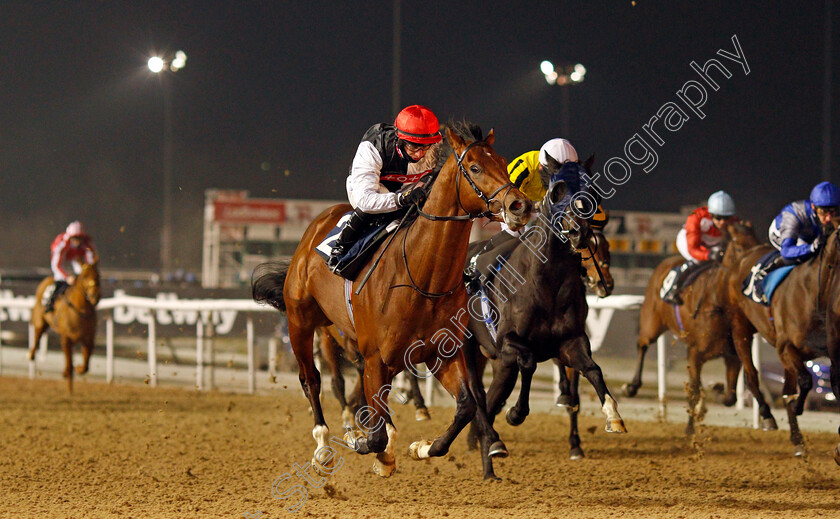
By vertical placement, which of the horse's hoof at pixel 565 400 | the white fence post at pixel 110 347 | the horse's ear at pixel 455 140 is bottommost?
the white fence post at pixel 110 347

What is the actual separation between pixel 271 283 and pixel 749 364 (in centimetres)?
387

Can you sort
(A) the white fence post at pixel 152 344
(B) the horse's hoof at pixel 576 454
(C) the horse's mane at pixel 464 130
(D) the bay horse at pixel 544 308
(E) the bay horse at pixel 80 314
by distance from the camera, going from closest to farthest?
(C) the horse's mane at pixel 464 130 < (D) the bay horse at pixel 544 308 < (B) the horse's hoof at pixel 576 454 < (E) the bay horse at pixel 80 314 < (A) the white fence post at pixel 152 344

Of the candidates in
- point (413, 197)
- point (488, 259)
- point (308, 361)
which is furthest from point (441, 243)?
point (308, 361)

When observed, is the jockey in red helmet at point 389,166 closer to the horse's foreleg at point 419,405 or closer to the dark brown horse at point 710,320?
the horse's foreleg at point 419,405

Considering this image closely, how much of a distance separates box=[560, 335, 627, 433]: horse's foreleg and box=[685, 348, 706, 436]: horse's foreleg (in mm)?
2502

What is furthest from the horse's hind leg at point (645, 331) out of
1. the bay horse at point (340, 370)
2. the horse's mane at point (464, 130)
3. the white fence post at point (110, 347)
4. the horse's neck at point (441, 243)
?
the white fence post at point (110, 347)

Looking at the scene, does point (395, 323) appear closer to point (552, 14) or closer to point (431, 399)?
point (431, 399)

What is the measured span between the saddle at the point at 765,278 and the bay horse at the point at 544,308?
7.06 feet

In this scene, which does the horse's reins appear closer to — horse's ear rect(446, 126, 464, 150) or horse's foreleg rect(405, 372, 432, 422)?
horse's ear rect(446, 126, 464, 150)

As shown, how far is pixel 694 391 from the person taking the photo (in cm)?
667

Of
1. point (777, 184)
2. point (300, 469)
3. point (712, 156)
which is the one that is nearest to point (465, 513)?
point (300, 469)

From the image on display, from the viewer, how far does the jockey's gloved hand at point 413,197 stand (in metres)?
3.58

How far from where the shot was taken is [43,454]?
227 inches

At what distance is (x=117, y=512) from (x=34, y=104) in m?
15.3
